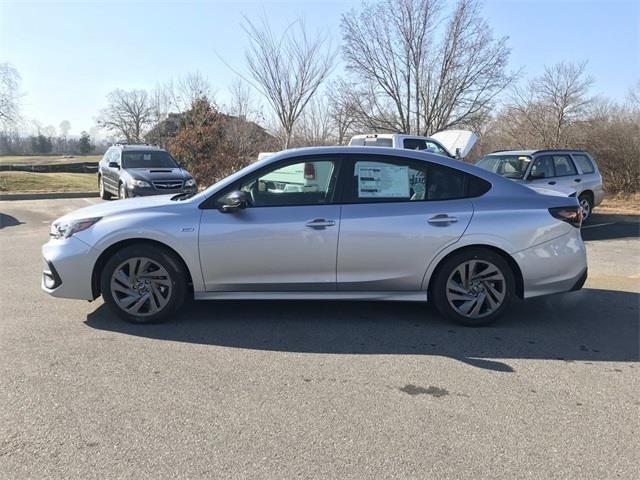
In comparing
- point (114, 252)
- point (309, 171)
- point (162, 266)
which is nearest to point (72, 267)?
point (114, 252)

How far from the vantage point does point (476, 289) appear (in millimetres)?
4918

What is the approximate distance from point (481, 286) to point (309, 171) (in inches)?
74.7

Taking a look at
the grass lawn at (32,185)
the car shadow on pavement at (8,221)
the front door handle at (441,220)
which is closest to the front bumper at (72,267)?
the front door handle at (441,220)

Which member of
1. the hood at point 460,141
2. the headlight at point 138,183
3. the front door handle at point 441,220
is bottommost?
the front door handle at point 441,220

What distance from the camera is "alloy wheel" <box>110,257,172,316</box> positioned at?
15.8 ft

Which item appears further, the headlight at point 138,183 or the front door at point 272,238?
the headlight at point 138,183

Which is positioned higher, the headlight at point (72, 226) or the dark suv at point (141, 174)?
the dark suv at point (141, 174)

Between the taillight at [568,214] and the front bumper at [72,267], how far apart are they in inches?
162

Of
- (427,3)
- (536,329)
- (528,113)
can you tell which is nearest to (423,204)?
(536,329)

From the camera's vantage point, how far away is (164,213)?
4816mm

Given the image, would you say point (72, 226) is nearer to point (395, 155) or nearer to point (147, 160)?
point (395, 155)

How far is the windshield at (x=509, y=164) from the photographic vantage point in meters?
11.3

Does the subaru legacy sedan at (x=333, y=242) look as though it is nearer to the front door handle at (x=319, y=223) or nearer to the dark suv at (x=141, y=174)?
the front door handle at (x=319, y=223)

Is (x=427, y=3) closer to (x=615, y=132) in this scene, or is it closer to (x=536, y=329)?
(x=615, y=132)
